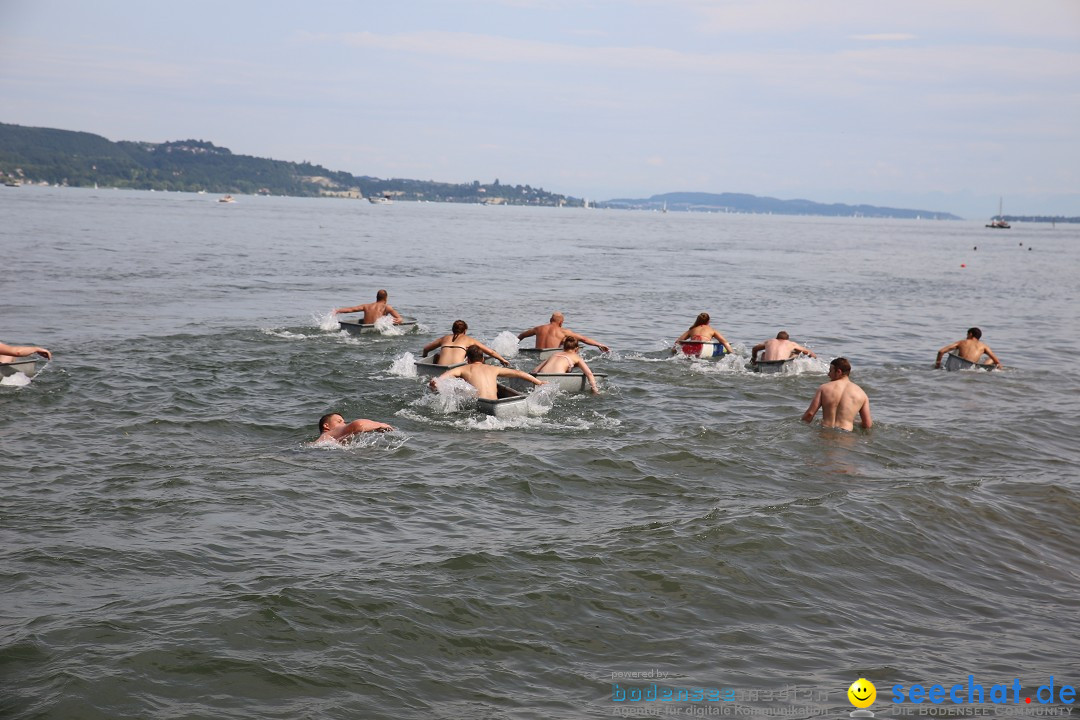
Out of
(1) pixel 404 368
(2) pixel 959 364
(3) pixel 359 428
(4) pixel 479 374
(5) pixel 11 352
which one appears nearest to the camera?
(3) pixel 359 428

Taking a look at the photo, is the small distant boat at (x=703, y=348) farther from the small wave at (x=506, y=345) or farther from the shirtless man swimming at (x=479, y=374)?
the shirtless man swimming at (x=479, y=374)

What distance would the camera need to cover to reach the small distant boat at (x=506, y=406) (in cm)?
1462

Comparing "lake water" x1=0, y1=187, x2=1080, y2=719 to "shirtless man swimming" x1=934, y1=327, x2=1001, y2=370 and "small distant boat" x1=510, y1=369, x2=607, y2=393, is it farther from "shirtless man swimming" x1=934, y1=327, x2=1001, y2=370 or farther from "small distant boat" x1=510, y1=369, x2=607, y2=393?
"small distant boat" x1=510, y1=369, x2=607, y2=393

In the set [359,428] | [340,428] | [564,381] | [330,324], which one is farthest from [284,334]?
[359,428]

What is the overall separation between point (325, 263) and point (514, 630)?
4236cm

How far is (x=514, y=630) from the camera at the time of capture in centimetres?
805

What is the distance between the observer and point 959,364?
70.2ft

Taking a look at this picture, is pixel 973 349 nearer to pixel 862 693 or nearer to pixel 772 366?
pixel 772 366

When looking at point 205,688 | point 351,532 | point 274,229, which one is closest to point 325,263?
point 274,229

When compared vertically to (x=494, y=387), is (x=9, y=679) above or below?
below

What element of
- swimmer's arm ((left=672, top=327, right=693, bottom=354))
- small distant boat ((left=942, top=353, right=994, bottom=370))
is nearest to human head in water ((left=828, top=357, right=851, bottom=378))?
swimmer's arm ((left=672, top=327, right=693, bottom=354))

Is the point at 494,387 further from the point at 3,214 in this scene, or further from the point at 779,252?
the point at 3,214

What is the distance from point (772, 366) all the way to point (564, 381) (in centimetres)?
547

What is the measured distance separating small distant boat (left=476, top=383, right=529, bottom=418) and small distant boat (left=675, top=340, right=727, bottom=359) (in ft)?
22.1
